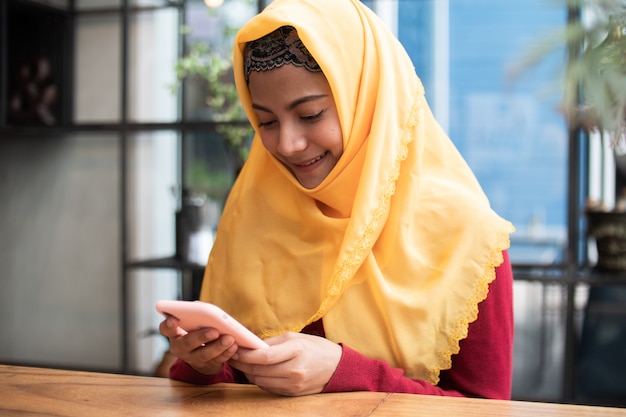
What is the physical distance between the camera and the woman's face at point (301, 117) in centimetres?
120

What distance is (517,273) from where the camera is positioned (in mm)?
2703

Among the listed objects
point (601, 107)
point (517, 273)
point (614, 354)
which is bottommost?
point (614, 354)

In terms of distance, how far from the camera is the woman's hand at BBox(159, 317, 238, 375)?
958mm

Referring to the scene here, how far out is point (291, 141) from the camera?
1.20m

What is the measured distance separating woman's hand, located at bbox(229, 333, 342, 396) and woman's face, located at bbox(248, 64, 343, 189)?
35 cm

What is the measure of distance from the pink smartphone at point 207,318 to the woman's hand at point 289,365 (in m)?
0.02

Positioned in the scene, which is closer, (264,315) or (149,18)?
(264,315)

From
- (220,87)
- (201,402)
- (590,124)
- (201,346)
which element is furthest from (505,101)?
(201,402)

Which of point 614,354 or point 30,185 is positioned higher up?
point 30,185

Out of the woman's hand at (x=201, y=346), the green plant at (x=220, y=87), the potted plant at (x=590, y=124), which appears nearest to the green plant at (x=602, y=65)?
the potted plant at (x=590, y=124)

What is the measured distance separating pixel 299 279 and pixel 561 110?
5.77ft

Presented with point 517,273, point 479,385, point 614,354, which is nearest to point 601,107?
point 479,385

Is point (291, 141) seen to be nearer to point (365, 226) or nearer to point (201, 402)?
point (365, 226)

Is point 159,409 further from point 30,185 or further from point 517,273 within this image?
point 30,185
